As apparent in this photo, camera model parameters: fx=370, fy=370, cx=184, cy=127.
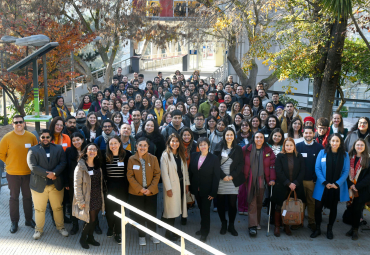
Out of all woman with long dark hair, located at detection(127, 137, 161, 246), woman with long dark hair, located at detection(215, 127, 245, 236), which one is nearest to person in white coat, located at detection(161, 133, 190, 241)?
woman with long dark hair, located at detection(127, 137, 161, 246)

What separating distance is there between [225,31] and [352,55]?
26.9 feet

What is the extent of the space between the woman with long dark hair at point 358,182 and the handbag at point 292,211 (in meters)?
0.89

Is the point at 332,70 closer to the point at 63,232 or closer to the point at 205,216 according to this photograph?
the point at 205,216

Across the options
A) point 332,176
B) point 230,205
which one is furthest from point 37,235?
point 332,176

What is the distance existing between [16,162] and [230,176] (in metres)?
3.55

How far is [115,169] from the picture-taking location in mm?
5875

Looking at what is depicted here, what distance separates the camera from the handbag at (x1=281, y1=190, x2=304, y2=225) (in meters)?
6.08

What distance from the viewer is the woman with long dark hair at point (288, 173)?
6074 millimetres

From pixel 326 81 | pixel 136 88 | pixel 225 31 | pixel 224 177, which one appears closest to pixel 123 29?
pixel 225 31

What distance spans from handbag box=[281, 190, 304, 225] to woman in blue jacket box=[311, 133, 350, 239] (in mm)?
316

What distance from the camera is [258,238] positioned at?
6113 millimetres

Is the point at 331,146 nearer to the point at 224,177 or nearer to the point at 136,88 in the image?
the point at 224,177

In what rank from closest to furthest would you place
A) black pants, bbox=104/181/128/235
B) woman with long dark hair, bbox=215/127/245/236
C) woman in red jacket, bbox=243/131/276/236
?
black pants, bbox=104/181/128/235 < woman with long dark hair, bbox=215/127/245/236 < woman in red jacket, bbox=243/131/276/236

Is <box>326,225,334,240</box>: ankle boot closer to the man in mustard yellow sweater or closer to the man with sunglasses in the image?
the man with sunglasses
